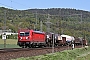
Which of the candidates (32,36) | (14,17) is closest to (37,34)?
(32,36)

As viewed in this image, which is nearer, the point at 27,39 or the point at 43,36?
the point at 27,39

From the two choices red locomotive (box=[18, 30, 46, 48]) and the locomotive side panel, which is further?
the locomotive side panel

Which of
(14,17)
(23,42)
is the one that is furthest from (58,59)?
(14,17)

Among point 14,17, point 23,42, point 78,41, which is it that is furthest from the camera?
point 14,17

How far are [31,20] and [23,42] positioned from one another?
89.5 metres

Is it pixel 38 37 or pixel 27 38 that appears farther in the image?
pixel 38 37

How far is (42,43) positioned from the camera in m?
62.7

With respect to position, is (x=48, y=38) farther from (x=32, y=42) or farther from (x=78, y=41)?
(x=78, y=41)

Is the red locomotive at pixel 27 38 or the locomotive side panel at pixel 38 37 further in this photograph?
the locomotive side panel at pixel 38 37

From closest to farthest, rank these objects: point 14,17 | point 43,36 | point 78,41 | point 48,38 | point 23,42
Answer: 1. point 23,42
2. point 43,36
3. point 48,38
4. point 78,41
5. point 14,17

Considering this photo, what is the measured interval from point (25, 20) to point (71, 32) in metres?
25.8

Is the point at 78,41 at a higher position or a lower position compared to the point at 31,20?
lower

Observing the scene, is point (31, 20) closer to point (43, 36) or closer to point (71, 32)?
point (71, 32)

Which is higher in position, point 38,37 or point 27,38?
point 27,38
